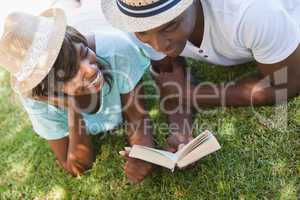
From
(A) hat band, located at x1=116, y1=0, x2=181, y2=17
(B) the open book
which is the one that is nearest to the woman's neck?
(B) the open book

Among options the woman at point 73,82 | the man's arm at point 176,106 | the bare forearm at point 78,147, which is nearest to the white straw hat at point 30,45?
the woman at point 73,82

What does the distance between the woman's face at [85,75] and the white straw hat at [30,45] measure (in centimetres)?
15

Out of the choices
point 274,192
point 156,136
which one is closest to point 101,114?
point 156,136

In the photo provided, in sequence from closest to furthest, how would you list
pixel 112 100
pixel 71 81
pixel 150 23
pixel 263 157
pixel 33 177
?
pixel 150 23
pixel 71 81
pixel 263 157
pixel 112 100
pixel 33 177

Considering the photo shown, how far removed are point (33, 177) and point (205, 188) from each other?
3.42ft

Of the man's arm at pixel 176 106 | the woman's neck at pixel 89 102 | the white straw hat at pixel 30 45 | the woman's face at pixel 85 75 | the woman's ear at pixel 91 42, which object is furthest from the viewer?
the man's arm at pixel 176 106

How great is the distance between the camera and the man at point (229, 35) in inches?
82.5

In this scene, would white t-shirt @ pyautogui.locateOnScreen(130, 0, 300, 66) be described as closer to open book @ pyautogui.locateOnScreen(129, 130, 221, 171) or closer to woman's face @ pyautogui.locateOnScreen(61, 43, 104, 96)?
open book @ pyautogui.locateOnScreen(129, 130, 221, 171)

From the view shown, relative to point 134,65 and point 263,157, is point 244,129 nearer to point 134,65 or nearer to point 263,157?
point 263,157

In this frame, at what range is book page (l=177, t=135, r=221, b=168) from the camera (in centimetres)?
233

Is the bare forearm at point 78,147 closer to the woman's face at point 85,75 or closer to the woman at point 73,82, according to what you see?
the woman at point 73,82

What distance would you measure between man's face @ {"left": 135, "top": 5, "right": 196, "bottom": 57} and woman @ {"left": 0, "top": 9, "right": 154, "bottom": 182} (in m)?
0.32

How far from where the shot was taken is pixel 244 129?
267 centimetres

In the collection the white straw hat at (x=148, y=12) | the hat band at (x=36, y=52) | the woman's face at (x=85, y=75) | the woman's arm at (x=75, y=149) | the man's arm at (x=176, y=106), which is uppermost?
the white straw hat at (x=148, y=12)
